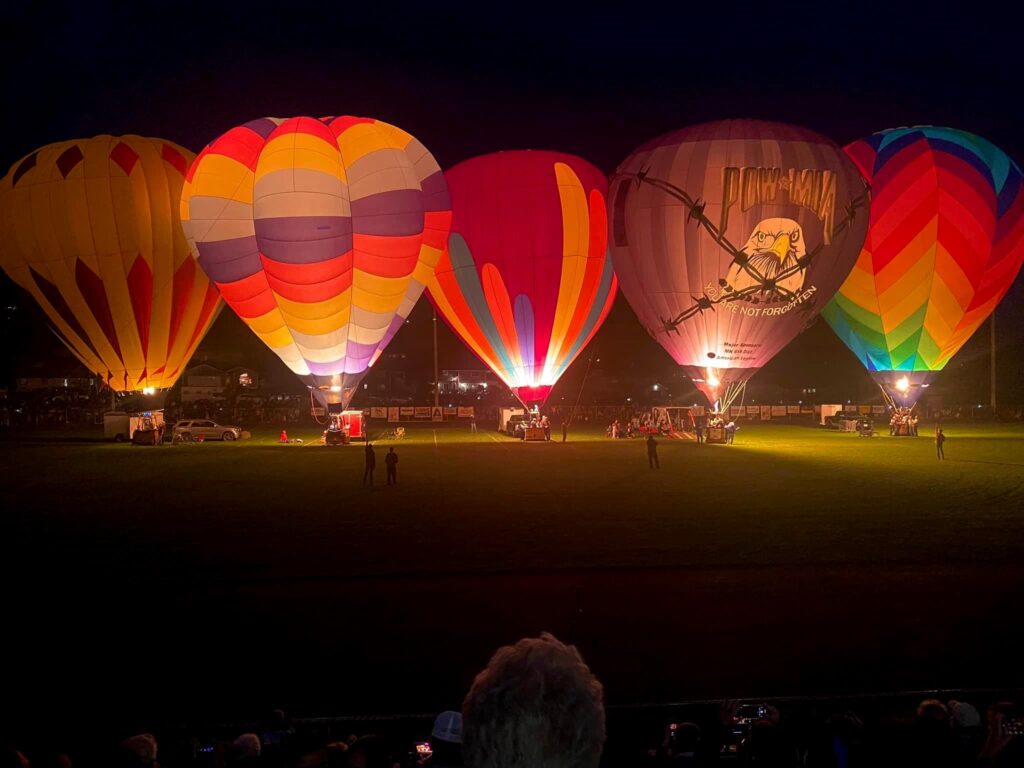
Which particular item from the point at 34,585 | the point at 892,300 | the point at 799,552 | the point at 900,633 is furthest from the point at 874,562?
the point at 892,300

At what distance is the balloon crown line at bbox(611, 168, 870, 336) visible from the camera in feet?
69.1

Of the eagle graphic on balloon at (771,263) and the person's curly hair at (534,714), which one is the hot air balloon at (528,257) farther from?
the person's curly hair at (534,714)

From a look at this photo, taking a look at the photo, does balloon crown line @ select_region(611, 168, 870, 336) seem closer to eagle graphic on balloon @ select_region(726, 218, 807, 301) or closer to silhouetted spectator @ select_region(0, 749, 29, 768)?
eagle graphic on balloon @ select_region(726, 218, 807, 301)

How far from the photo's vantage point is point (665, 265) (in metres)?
21.9

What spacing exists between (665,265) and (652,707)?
59.8 feet

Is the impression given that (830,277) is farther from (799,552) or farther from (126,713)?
(126,713)

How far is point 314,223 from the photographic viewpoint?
22.1 m

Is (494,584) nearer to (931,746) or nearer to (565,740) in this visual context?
(931,746)

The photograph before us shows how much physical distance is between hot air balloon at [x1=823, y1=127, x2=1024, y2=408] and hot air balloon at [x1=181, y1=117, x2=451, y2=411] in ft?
40.4

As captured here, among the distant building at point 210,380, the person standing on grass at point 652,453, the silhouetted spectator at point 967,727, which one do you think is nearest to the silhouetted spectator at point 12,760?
the silhouetted spectator at point 967,727

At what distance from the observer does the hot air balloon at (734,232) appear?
824 inches

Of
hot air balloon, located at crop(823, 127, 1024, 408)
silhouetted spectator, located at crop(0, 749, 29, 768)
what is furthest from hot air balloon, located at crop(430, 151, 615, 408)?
silhouetted spectator, located at crop(0, 749, 29, 768)

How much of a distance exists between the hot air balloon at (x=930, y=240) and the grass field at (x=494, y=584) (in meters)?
11.7

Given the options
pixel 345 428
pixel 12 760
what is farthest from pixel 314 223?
pixel 12 760
